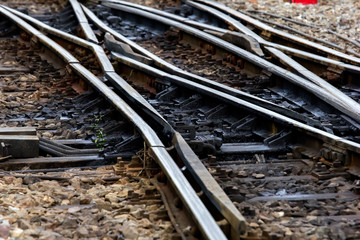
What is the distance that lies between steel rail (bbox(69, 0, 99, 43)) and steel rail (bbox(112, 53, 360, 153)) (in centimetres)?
124

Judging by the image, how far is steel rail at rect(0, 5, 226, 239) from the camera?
4.57 metres

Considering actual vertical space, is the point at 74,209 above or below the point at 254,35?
below

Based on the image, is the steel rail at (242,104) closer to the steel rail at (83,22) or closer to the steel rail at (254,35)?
the steel rail at (83,22)

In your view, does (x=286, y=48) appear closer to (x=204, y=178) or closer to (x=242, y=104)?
(x=242, y=104)

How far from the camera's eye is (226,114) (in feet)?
25.2

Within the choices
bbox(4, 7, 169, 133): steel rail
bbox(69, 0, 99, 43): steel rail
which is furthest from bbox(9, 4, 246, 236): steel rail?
bbox(69, 0, 99, 43): steel rail

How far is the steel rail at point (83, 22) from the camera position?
36.6 feet

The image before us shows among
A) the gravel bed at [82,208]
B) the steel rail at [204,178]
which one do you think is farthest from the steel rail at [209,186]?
the gravel bed at [82,208]

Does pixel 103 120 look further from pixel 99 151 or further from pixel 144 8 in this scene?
pixel 144 8

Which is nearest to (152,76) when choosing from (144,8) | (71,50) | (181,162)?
(71,50)

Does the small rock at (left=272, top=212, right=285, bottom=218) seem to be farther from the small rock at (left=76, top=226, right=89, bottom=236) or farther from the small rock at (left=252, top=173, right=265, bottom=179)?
the small rock at (left=76, top=226, right=89, bottom=236)

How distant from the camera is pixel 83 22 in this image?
40.7 ft

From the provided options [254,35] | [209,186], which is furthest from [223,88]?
[254,35]

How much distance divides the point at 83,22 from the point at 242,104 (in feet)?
18.4
